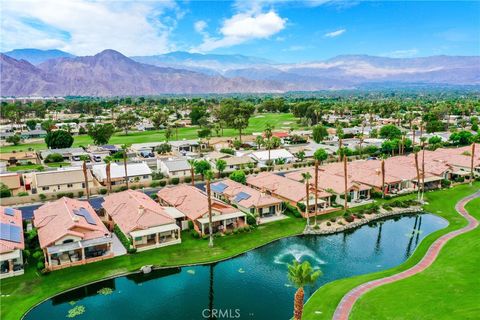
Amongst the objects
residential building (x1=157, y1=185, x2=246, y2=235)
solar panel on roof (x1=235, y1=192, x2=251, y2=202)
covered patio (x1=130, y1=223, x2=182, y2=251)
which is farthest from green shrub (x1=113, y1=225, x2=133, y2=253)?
solar panel on roof (x1=235, y1=192, x2=251, y2=202)

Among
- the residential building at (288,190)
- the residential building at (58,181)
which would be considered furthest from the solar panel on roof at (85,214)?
the residential building at (288,190)

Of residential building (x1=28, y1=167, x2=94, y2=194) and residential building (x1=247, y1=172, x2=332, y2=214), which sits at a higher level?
residential building (x1=28, y1=167, x2=94, y2=194)

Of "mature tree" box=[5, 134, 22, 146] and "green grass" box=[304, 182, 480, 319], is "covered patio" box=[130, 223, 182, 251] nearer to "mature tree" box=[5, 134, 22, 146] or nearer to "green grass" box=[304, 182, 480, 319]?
"green grass" box=[304, 182, 480, 319]

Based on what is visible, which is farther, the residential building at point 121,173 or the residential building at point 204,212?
the residential building at point 121,173

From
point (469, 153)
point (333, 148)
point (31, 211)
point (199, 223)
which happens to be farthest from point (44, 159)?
point (469, 153)

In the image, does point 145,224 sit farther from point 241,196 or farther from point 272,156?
point 272,156

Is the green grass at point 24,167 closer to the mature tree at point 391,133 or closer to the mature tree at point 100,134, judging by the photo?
the mature tree at point 100,134
